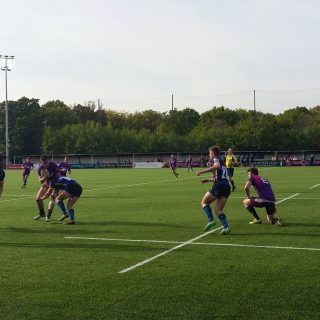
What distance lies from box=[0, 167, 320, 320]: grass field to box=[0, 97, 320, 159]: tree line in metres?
77.8

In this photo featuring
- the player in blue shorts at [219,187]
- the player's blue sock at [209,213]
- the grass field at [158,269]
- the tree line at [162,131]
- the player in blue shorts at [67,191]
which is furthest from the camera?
the tree line at [162,131]

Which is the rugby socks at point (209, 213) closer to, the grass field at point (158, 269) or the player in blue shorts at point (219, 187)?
the player in blue shorts at point (219, 187)

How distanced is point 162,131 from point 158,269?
97.0 m

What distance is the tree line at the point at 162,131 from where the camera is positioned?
91.3 meters

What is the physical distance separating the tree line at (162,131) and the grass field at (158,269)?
255 feet

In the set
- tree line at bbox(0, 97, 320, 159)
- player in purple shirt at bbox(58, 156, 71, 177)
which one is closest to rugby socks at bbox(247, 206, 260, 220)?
player in purple shirt at bbox(58, 156, 71, 177)

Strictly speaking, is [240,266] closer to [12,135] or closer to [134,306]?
[134,306]

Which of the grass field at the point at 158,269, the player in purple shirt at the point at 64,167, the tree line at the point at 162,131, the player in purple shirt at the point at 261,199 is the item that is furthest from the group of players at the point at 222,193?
the tree line at the point at 162,131

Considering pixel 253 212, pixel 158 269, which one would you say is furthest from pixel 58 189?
pixel 158 269

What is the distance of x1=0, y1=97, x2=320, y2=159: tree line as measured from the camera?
3596 inches

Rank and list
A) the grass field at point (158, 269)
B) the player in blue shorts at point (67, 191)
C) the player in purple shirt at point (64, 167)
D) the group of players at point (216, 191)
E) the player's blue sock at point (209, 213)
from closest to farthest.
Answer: the grass field at point (158, 269) → the group of players at point (216, 191) → the player's blue sock at point (209, 213) → the player in blue shorts at point (67, 191) → the player in purple shirt at point (64, 167)

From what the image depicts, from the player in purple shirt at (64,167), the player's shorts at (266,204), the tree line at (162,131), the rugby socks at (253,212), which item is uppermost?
the tree line at (162,131)

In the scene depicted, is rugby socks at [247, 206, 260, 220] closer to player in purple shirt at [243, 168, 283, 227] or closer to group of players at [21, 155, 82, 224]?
player in purple shirt at [243, 168, 283, 227]

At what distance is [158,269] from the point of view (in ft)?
27.3
